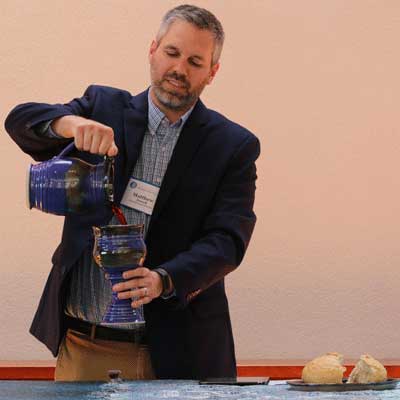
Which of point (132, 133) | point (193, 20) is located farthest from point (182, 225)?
Answer: point (193, 20)

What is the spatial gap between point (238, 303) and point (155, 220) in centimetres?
184

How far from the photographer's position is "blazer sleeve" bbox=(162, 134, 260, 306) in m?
2.71

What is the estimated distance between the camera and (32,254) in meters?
4.53

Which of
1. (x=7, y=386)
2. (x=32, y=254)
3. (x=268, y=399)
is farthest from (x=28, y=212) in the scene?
(x=268, y=399)

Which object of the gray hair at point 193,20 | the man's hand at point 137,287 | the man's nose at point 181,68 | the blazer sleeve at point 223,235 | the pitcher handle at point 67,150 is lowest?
the man's hand at point 137,287

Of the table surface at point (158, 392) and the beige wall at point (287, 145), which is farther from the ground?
the beige wall at point (287, 145)

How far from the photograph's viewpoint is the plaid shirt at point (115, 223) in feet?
9.11

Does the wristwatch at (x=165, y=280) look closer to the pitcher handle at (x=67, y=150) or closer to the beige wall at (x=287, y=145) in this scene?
the pitcher handle at (x=67, y=150)

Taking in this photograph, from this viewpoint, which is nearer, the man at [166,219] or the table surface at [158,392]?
the table surface at [158,392]

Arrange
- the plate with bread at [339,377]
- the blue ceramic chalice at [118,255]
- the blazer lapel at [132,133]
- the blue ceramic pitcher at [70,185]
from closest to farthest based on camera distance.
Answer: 1. the plate with bread at [339,377]
2. the blue ceramic chalice at [118,255]
3. the blue ceramic pitcher at [70,185]
4. the blazer lapel at [132,133]

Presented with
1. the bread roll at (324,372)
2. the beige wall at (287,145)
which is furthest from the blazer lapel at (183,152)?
the beige wall at (287,145)

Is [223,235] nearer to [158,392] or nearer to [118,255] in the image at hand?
[118,255]

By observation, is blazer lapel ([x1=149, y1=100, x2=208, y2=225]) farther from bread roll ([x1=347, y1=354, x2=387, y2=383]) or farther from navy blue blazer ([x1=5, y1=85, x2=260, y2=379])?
bread roll ([x1=347, y1=354, x2=387, y2=383])

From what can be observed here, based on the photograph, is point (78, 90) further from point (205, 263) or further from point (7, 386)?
point (7, 386)
